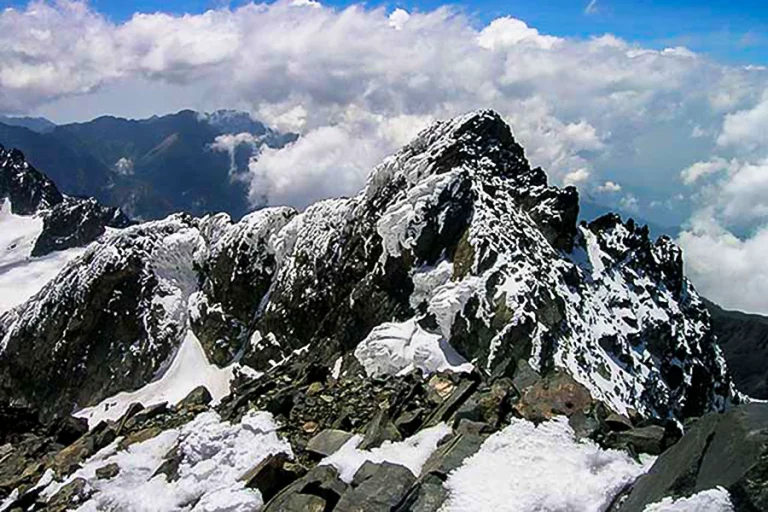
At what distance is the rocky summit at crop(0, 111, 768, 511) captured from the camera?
16.5 meters

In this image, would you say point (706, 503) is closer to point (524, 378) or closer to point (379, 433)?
point (379, 433)

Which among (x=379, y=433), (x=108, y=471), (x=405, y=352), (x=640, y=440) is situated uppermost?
(x=405, y=352)

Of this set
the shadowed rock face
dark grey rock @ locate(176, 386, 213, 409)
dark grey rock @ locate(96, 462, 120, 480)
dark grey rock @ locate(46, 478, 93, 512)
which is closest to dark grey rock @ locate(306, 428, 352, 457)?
dark grey rock @ locate(96, 462, 120, 480)

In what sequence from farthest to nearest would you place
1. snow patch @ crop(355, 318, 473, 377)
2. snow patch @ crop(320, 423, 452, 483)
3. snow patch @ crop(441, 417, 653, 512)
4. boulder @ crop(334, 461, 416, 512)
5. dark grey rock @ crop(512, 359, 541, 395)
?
snow patch @ crop(355, 318, 473, 377) < dark grey rock @ crop(512, 359, 541, 395) < snow patch @ crop(320, 423, 452, 483) < boulder @ crop(334, 461, 416, 512) < snow patch @ crop(441, 417, 653, 512)

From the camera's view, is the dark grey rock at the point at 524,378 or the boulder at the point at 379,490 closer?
A: the boulder at the point at 379,490

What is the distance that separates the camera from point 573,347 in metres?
71.4

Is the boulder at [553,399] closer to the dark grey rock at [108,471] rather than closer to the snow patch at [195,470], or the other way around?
the snow patch at [195,470]

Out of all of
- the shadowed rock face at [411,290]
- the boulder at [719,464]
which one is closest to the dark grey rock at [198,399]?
the shadowed rock face at [411,290]

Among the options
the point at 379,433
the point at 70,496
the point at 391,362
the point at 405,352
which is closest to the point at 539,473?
the point at 379,433

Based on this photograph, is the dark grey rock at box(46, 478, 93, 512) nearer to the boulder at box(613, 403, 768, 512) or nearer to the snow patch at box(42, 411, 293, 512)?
the snow patch at box(42, 411, 293, 512)

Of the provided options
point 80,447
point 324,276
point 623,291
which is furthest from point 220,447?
point 623,291

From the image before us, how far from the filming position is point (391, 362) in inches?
2734

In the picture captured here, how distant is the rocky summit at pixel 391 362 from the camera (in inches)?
650

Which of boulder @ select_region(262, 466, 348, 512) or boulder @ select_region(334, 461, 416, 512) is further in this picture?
boulder @ select_region(262, 466, 348, 512)
